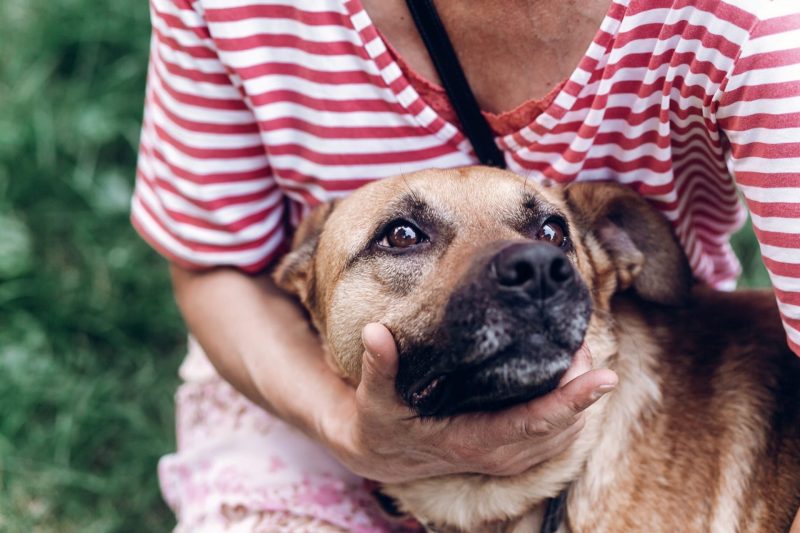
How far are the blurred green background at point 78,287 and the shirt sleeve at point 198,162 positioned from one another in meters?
1.14

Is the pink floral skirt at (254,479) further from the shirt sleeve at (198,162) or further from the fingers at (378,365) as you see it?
the fingers at (378,365)

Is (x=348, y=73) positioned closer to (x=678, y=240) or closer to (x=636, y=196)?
(x=636, y=196)

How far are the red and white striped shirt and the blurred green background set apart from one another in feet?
3.74

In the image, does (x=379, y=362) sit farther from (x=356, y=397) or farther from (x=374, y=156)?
(x=374, y=156)

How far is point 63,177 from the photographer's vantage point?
13.0ft

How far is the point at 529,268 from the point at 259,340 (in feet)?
3.66

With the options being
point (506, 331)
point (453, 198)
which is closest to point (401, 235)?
point (453, 198)

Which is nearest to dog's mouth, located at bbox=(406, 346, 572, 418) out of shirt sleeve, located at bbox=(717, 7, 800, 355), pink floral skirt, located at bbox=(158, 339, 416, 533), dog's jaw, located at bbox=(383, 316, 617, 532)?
dog's jaw, located at bbox=(383, 316, 617, 532)

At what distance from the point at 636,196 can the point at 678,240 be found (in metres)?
0.24

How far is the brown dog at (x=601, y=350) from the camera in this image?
84.1 inches

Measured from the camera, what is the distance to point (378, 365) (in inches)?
74.2

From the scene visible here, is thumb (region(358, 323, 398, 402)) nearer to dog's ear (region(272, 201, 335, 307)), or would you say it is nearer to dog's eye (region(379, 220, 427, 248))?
dog's eye (region(379, 220, 427, 248))

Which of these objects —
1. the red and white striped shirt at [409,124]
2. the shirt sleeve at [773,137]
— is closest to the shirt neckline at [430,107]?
the red and white striped shirt at [409,124]

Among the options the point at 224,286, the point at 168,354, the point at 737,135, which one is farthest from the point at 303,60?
the point at 168,354
